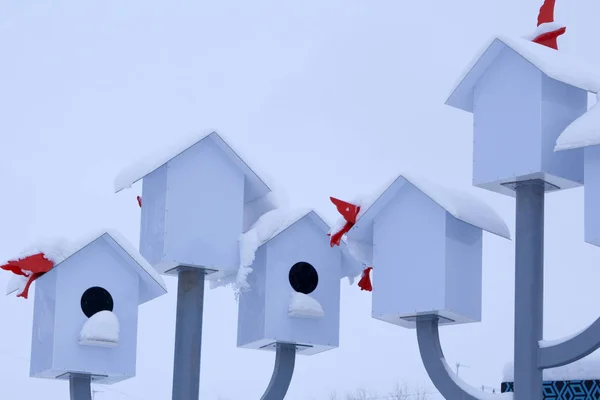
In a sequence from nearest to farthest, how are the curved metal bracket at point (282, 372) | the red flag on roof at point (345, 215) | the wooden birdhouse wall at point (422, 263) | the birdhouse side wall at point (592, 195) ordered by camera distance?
the birdhouse side wall at point (592, 195), the wooden birdhouse wall at point (422, 263), the red flag on roof at point (345, 215), the curved metal bracket at point (282, 372)

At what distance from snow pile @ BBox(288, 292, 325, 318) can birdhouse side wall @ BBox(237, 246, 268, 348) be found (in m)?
0.20

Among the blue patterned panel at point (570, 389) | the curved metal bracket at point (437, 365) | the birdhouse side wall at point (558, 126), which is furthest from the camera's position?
the blue patterned panel at point (570, 389)

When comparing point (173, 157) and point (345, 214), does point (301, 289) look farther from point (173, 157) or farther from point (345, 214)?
point (173, 157)

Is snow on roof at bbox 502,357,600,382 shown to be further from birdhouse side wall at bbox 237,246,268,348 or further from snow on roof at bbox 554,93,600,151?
snow on roof at bbox 554,93,600,151

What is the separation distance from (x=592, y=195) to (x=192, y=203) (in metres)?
2.65

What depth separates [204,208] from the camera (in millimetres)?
7660

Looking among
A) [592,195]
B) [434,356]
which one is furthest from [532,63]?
[434,356]

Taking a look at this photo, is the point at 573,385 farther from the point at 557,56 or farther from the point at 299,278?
the point at 557,56

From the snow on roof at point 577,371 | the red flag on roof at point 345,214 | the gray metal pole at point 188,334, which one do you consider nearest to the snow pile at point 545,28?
the red flag on roof at point 345,214

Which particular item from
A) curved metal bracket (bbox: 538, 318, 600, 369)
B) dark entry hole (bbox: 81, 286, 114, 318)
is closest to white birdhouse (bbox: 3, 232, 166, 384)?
dark entry hole (bbox: 81, 286, 114, 318)

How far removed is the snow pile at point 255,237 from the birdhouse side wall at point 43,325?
3.70 feet

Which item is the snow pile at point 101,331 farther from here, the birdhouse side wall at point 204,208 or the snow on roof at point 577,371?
the snow on roof at point 577,371

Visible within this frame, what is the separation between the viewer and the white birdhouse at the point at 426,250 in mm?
7023

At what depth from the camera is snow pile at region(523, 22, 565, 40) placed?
7062 mm
